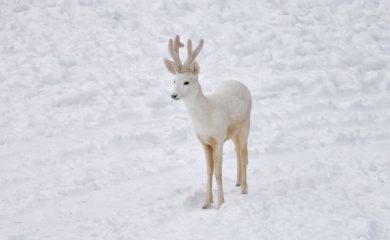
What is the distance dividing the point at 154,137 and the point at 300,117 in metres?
2.52

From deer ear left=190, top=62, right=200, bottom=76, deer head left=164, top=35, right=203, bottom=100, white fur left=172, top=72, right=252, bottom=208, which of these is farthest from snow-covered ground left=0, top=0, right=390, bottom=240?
deer ear left=190, top=62, right=200, bottom=76

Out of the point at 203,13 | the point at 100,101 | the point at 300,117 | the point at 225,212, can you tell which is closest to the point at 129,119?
the point at 100,101

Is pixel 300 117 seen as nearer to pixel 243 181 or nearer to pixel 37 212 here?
pixel 243 181

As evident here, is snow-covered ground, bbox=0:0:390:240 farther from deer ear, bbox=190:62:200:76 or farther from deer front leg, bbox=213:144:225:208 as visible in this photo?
deer ear, bbox=190:62:200:76

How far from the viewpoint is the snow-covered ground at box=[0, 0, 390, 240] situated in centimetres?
601

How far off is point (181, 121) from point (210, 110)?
2860 millimetres

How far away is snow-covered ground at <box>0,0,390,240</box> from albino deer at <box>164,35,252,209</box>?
1.76 ft

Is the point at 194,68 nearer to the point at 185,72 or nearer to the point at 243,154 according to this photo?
the point at 185,72

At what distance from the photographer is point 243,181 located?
6.73m

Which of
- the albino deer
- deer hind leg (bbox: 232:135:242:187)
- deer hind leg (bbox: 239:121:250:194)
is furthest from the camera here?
deer hind leg (bbox: 232:135:242:187)

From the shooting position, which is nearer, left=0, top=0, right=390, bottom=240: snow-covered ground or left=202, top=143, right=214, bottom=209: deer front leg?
left=0, top=0, right=390, bottom=240: snow-covered ground

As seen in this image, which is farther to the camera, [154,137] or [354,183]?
[154,137]

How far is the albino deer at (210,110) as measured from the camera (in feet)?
20.1

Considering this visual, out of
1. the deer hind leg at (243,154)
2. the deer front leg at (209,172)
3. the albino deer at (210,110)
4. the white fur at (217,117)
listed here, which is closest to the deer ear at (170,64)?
the albino deer at (210,110)
